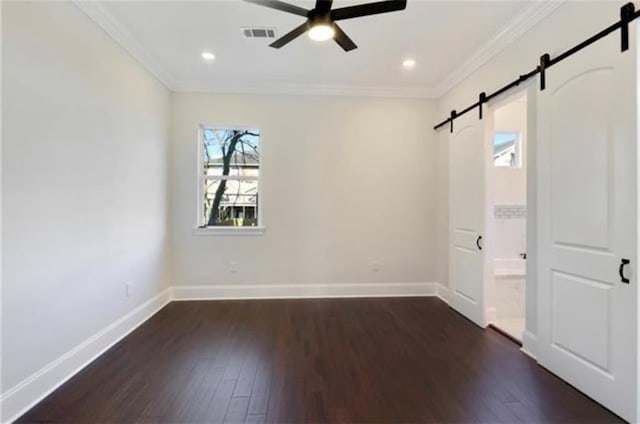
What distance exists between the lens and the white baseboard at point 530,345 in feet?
8.65

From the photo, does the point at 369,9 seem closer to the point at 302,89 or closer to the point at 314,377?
the point at 302,89

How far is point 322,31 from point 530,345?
3056 mm

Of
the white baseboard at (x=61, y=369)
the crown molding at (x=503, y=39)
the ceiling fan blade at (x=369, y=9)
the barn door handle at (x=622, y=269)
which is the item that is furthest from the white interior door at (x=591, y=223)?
the white baseboard at (x=61, y=369)

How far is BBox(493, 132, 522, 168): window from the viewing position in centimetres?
515

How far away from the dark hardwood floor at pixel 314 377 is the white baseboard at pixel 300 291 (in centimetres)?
72

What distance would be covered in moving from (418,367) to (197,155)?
3.66 metres

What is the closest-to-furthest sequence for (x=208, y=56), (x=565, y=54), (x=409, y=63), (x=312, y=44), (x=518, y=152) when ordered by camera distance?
(x=565, y=54) < (x=312, y=44) < (x=208, y=56) < (x=409, y=63) < (x=518, y=152)

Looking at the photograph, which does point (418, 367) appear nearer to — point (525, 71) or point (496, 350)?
point (496, 350)

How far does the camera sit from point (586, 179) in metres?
2.13

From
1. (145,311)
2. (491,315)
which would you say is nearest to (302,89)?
(145,311)

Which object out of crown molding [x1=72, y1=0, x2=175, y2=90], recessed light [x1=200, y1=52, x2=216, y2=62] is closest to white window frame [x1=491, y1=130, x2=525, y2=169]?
recessed light [x1=200, y1=52, x2=216, y2=62]

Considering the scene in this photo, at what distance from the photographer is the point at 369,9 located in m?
2.01

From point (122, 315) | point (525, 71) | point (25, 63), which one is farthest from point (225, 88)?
point (525, 71)

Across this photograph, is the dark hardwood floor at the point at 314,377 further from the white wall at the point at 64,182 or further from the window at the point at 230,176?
the window at the point at 230,176
